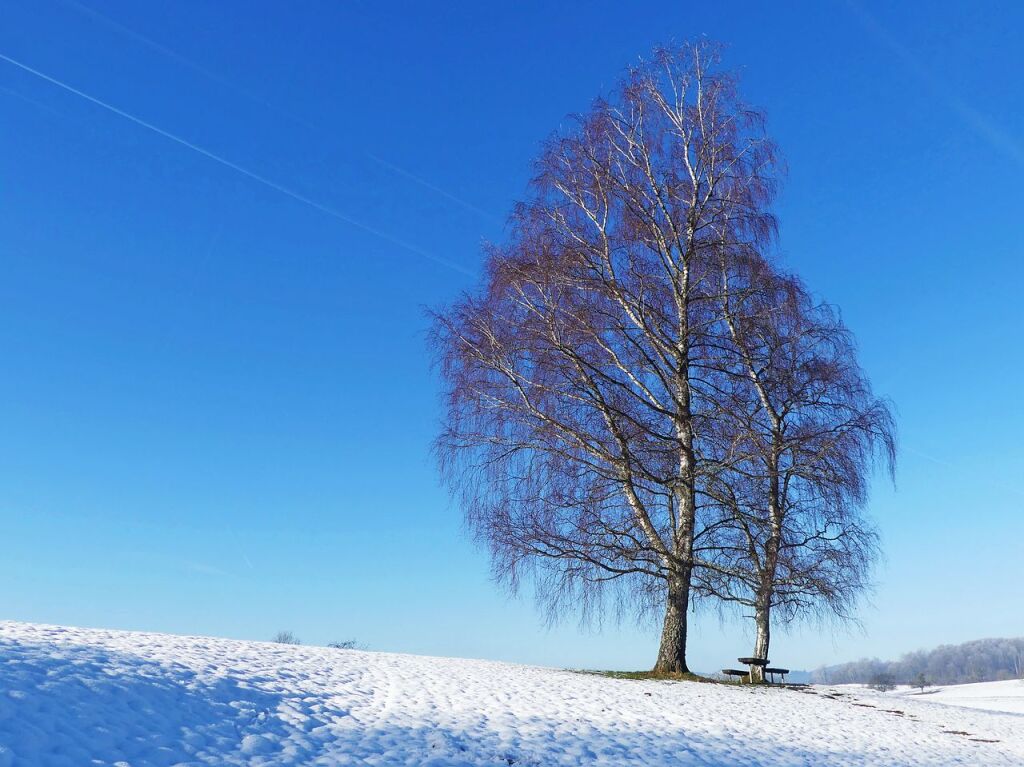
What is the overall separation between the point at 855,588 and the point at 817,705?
3.56m

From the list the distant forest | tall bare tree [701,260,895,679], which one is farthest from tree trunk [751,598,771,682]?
the distant forest

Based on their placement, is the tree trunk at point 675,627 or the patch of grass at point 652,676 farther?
the tree trunk at point 675,627

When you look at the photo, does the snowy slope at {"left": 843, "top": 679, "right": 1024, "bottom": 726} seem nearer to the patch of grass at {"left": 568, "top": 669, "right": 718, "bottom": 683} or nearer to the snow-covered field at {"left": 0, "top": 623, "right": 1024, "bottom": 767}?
the patch of grass at {"left": 568, "top": 669, "right": 718, "bottom": 683}

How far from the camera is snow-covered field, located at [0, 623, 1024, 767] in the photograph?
22.6 ft

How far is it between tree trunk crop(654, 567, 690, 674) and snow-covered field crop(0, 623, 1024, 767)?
165 cm

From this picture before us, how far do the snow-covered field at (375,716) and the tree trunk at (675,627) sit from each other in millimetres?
1645

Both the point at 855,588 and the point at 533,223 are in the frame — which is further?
the point at 533,223

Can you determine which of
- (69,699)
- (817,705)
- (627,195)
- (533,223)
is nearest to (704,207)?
(627,195)

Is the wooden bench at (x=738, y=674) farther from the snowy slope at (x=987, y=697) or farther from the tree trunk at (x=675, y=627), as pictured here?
the snowy slope at (x=987, y=697)

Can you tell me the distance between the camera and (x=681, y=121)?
17562 millimetres

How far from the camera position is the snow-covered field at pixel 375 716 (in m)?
6.90

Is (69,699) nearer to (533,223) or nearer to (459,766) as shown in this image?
(459,766)

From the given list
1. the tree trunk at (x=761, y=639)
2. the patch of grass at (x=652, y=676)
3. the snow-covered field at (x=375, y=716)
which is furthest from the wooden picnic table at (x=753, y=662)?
the snow-covered field at (x=375, y=716)

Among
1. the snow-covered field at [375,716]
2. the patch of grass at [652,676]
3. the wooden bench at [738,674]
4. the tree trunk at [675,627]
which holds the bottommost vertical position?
the snow-covered field at [375,716]
